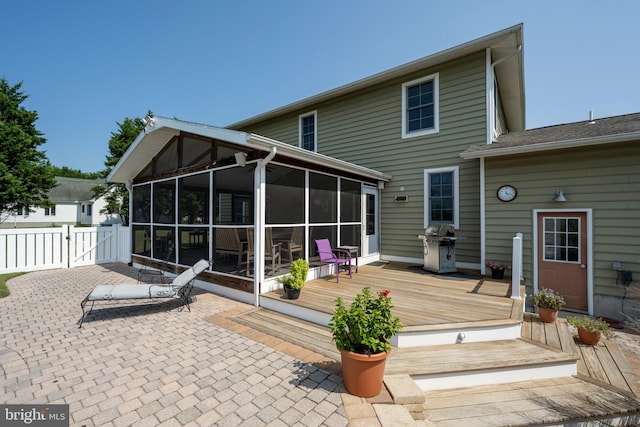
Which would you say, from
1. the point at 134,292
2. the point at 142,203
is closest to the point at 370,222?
the point at 134,292

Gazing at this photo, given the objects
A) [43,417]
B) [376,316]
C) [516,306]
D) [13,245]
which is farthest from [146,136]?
[516,306]

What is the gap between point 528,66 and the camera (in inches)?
305

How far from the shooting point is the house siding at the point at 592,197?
16.1ft

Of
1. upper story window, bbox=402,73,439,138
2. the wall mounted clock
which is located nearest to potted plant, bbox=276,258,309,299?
the wall mounted clock

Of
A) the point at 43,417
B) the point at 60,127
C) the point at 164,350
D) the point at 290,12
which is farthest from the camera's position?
the point at 60,127

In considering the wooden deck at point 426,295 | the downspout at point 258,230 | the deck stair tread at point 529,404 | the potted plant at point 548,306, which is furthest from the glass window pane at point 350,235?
the deck stair tread at point 529,404

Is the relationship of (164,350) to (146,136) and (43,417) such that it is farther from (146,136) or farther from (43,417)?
(146,136)

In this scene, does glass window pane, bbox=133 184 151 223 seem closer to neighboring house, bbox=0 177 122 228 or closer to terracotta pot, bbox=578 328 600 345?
terracotta pot, bbox=578 328 600 345

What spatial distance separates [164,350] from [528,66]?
11060 mm

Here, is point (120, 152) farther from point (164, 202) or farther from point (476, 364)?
point (476, 364)

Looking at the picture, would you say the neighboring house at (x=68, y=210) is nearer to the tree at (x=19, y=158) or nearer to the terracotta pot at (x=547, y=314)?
the tree at (x=19, y=158)

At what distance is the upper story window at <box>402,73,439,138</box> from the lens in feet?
23.1

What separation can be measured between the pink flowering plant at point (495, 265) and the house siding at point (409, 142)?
452 millimetres

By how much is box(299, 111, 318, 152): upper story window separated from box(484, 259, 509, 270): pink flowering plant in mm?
6206
